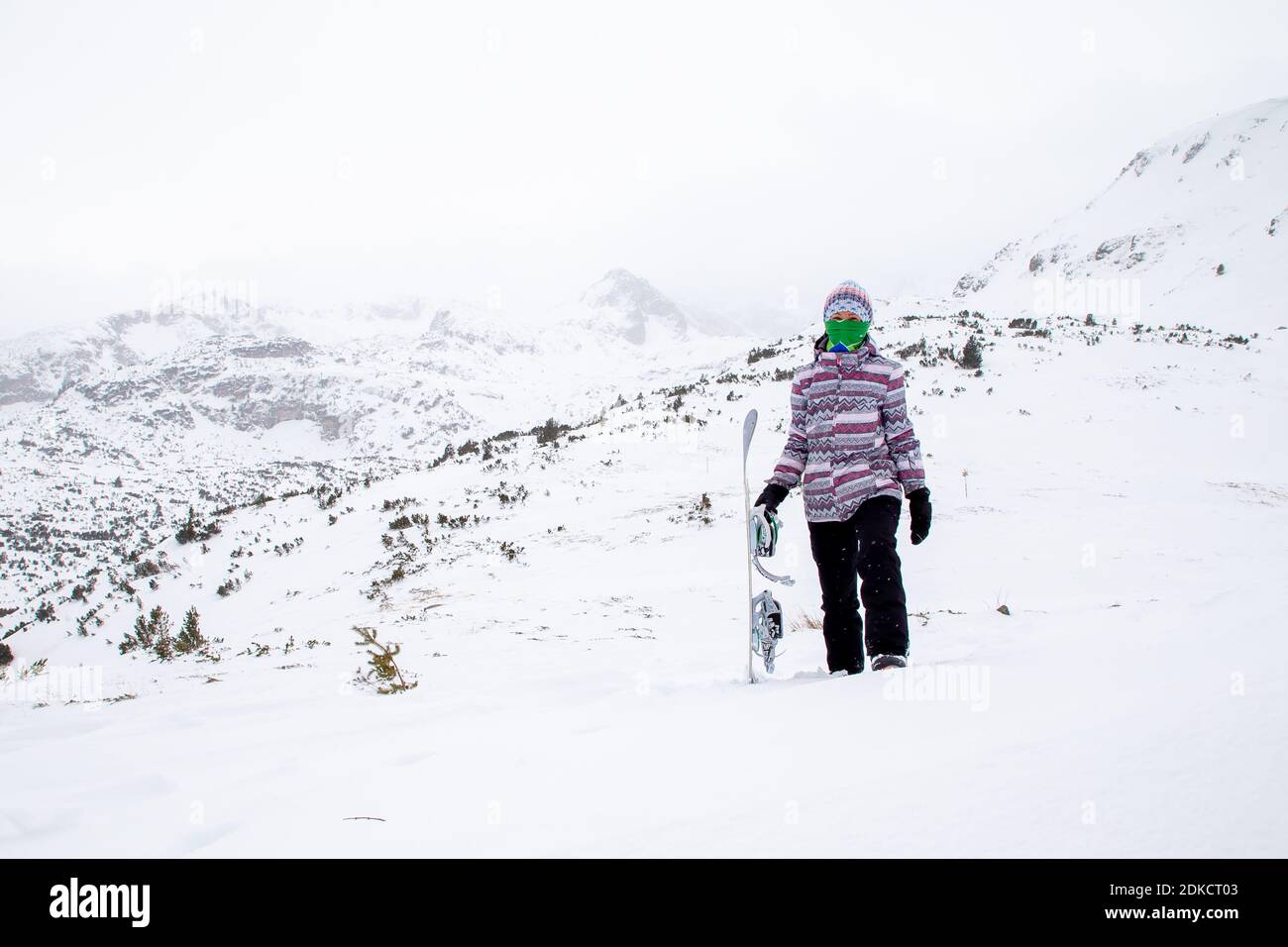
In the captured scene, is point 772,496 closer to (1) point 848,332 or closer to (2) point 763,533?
(2) point 763,533

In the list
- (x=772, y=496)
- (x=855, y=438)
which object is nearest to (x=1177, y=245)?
(x=855, y=438)

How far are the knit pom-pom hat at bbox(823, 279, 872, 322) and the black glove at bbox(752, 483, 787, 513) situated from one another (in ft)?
2.96

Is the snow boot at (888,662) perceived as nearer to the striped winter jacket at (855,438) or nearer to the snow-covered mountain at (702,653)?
the snow-covered mountain at (702,653)

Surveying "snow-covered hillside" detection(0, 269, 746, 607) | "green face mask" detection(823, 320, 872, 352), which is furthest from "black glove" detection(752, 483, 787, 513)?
"snow-covered hillside" detection(0, 269, 746, 607)

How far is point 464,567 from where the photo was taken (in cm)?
788

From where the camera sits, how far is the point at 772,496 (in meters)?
3.23

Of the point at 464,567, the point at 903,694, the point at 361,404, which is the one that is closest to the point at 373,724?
the point at 903,694

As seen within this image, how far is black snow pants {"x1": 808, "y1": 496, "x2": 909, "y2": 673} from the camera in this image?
2826mm

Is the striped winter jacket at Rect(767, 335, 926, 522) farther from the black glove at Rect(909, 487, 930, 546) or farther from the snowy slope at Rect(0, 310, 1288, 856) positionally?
the snowy slope at Rect(0, 310, 1288, 856)

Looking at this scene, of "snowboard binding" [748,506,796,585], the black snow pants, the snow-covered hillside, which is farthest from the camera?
the snow-covered hillside

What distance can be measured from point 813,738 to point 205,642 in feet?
18.3

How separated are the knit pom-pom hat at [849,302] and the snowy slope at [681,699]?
1739 millimetres

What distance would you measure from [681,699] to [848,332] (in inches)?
76.9
